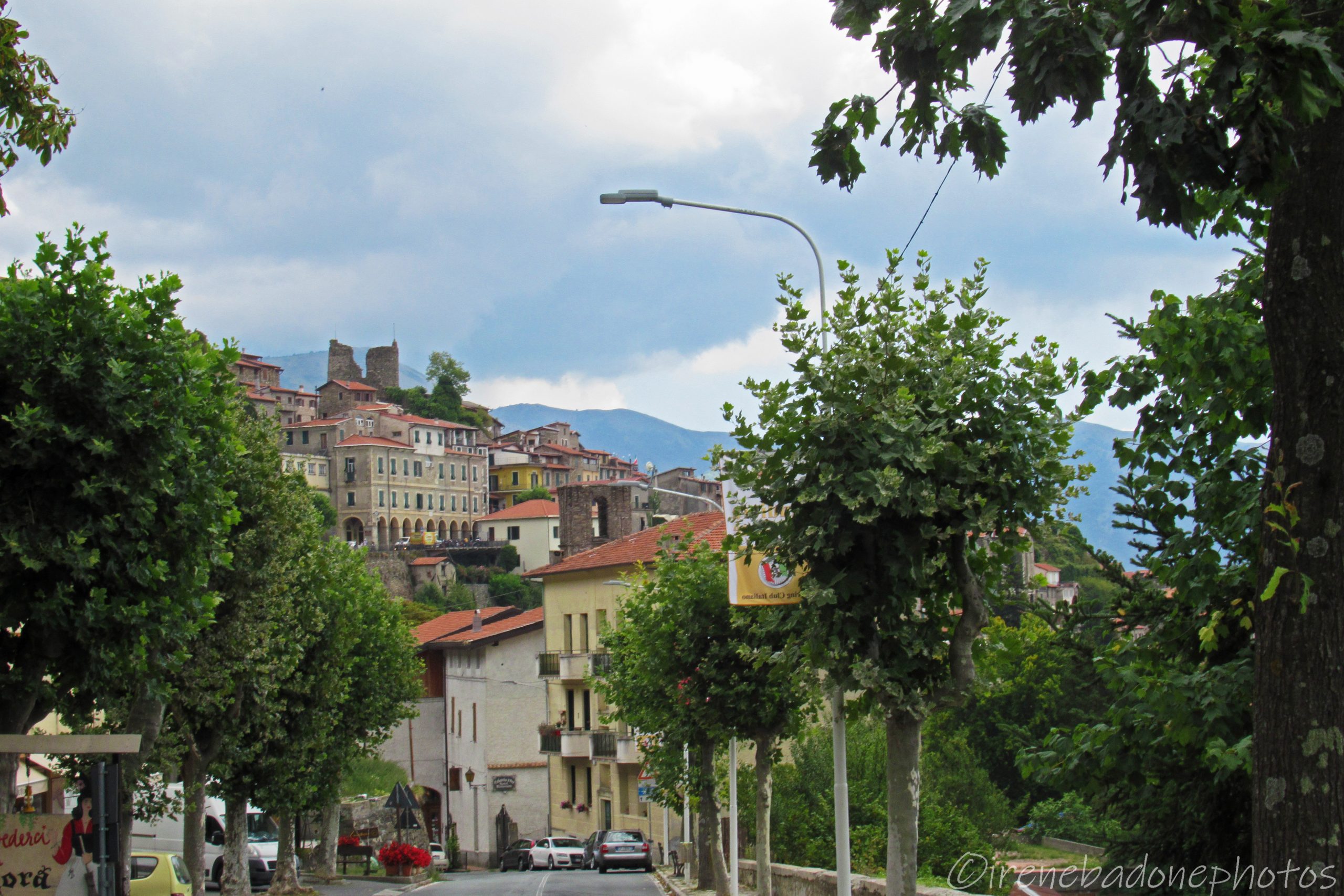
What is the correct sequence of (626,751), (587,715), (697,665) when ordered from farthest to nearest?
(587,715) → (626,751) → (697,665)

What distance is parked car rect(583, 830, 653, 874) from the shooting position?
131 ft

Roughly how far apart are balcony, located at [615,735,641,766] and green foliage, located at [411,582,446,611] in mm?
74791

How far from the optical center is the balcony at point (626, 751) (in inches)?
1852

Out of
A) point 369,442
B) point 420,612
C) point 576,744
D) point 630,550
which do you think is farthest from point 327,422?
point 630,550

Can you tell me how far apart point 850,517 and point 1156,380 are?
2601 mm

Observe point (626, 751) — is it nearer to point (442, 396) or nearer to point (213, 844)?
point (213, 844)

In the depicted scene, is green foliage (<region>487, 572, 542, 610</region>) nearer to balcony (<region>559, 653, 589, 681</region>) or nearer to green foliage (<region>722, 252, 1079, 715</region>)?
balcony (<region>559, 653, 589, 681</region>)

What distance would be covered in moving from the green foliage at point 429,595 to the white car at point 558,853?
7513 centimetres

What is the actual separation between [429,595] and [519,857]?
3131 inches

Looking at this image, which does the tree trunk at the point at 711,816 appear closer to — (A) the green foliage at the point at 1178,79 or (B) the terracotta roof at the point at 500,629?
(A) the green foliage at the point at 1178,79

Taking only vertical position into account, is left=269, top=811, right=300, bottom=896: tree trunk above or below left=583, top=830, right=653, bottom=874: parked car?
above

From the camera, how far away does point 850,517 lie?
31.8 feet

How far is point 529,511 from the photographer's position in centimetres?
14412

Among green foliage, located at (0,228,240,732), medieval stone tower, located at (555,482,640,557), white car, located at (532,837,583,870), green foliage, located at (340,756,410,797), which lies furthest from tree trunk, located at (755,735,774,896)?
medieval stone tower, located at (555,482,640,557)
